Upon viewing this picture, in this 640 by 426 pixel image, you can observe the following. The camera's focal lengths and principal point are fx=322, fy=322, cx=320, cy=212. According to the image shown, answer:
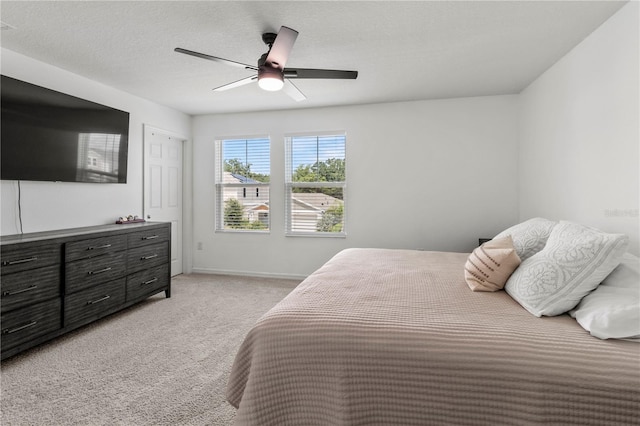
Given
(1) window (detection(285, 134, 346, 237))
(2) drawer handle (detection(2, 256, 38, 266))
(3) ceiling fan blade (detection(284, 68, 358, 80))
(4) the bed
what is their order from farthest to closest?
(1) window (detection(285, 134, 346, 237)) < (3) ceiling fan blade (detection(284, 68, 358, 80)) < (2) drawer handle (detection(2, 256, 38, 266)) < (4) the bed

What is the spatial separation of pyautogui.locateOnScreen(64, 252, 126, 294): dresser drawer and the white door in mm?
1202

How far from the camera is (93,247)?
288 cm

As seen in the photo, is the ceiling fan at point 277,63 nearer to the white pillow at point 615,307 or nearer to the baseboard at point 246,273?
the white pillow at point 615,307

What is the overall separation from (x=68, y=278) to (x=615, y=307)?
3497mm

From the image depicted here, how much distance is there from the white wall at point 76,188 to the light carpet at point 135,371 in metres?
1.09

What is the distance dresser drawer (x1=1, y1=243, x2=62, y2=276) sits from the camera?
2229mm

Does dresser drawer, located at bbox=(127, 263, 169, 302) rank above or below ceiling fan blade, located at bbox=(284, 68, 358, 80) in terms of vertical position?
below

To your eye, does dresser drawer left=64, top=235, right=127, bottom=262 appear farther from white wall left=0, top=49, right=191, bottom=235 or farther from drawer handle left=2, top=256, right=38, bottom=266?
white wall left=0, top=49, right=191, bottom=235

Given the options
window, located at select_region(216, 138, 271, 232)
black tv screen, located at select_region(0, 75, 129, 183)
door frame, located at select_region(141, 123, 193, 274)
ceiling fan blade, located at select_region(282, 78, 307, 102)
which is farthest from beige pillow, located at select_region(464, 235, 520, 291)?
door frame, located at select_region(141, 123, 193, 274)

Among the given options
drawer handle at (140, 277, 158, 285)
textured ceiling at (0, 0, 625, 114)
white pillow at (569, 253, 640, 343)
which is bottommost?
drawer handle at (140, 277, 158, 285)

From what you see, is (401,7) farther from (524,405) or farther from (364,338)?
(524,405)

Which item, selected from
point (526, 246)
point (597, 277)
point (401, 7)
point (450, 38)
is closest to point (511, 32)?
point (450, 38)

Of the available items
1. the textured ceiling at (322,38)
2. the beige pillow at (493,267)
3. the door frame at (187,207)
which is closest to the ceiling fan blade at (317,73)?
the textured ceiling at (322,38)

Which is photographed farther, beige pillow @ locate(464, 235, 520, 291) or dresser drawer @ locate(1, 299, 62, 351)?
dresser drawer @ locate(1, 299, 62, 351)
